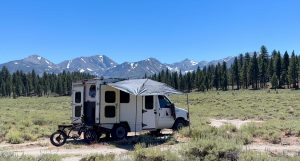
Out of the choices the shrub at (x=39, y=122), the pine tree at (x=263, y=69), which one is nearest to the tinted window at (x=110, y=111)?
the shrub at (x=39, y=122)

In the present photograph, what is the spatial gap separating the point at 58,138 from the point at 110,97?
275cm

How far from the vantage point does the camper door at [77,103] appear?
65.7 feet

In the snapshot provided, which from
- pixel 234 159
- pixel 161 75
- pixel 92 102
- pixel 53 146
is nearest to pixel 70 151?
pixel 53 146

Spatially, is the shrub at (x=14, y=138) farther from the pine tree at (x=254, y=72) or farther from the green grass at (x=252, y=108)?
the pine tree at (x=254, y=72)

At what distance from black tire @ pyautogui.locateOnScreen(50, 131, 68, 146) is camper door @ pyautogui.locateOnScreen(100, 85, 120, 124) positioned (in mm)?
1657

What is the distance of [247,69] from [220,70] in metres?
11.9

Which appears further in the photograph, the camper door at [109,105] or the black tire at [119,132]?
the black tire at [119,132]

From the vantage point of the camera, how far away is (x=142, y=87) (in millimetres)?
18609

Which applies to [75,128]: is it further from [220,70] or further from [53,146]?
[220,70]

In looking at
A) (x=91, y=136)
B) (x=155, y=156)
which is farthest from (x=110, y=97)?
(x=155, y=156)

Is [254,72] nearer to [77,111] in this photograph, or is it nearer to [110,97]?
[77,111]

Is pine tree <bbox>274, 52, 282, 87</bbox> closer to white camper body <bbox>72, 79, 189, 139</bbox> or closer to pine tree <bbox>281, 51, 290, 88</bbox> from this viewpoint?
pine tree <bbox>281, 51, 290, 88</bbox>

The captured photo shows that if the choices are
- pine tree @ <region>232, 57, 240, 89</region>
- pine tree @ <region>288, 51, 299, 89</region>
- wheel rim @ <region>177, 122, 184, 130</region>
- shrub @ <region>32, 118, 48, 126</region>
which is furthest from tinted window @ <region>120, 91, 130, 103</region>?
pine tree @ <region>232, 57, 240, 89</region>

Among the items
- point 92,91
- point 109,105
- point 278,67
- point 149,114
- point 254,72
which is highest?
point 278,67
